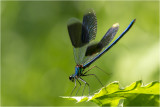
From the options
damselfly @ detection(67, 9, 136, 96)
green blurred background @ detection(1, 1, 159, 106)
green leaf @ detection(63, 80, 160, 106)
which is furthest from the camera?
green blurred background @ detection(1, 1, 159, 106)

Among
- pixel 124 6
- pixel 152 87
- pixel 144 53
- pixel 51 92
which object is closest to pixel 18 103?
pixel 51 92

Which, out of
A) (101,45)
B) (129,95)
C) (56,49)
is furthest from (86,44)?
(56,49)

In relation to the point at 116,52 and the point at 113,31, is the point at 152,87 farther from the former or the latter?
the point at 116,52

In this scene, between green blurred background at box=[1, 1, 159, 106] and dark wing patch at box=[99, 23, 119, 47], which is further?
green blurred background at box=[1, 1, 159, 106]

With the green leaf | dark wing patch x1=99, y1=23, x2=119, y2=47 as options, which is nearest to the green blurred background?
dark wing patch x1=99, y1=23, x2=119, y2=47

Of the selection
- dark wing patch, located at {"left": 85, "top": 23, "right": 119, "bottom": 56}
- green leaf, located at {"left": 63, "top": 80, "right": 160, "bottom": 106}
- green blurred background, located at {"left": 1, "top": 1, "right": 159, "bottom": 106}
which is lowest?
green leaf, located at {"left": 63, "top": 80, "right": 160, "bottom": 106}

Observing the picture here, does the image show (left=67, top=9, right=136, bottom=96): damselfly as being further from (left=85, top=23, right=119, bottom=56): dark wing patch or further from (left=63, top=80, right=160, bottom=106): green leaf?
(left=63, top=80, right=160, bottom=106): green leaf
